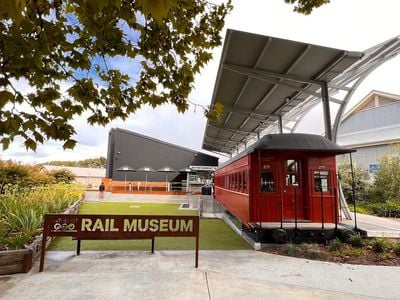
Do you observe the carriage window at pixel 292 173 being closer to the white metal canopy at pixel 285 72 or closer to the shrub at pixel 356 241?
the shrub at pixel 356 241

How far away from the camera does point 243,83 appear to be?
37.2 ft

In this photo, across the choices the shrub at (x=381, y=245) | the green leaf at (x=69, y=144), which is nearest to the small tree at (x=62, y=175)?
the green leaf at (x=69, y=144)

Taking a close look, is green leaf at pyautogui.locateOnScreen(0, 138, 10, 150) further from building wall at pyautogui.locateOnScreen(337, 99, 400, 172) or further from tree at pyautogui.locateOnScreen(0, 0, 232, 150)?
building wall at pyautogui.locateOnScreen(337, 99, 400, 172)

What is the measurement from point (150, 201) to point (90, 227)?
631 inches

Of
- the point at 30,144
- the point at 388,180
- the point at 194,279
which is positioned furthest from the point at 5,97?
the point at 388,180

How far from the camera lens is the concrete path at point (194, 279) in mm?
3875

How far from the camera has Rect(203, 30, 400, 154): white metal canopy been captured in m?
8.22

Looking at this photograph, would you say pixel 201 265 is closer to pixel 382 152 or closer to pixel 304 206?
pixel 304 206

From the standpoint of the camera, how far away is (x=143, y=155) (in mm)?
31750

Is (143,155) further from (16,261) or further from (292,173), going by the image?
(16,261)

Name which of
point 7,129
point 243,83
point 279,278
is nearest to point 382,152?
point 243,83

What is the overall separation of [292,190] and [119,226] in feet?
16.5

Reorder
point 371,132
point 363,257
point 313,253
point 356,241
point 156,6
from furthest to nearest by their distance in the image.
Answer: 1. point 371,132
2. point 356,241
3. point 313,253
4. point 363,257
5. point 156,6

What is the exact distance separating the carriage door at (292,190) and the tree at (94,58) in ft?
15.9
